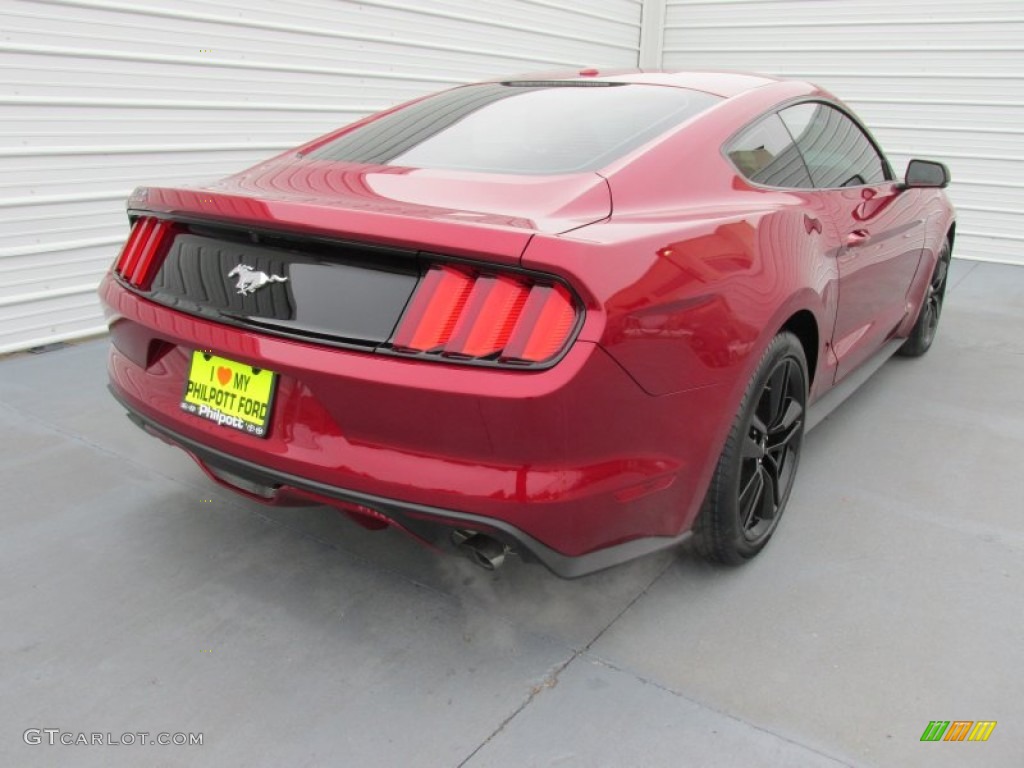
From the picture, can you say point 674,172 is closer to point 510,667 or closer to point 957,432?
point 510,667

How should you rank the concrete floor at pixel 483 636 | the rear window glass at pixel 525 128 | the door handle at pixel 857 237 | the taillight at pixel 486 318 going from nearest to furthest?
the taillight at pixel 486 318, the concrete floor at pixel 483 636, the rear window glass at pixel 525 128, the door handle at pixel 857 237

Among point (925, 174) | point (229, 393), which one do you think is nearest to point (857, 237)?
point (925, 174)

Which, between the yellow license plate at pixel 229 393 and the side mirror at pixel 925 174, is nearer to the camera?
the yellow license plate at pixel 229 393

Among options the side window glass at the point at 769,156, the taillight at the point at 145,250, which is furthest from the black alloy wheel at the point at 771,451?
the taillight at the point at 145,250

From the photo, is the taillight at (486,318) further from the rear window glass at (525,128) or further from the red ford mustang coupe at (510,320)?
the rear window glass at (525,128)

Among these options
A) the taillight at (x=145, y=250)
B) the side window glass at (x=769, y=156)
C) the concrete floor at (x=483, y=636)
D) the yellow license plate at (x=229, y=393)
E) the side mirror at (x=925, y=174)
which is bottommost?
the concrete floor at (x=483, y=636)

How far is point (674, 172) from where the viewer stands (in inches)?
85.7

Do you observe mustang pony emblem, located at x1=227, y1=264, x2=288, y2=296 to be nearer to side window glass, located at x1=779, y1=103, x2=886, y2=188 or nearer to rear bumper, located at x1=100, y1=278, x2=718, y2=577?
rear bumper, located at x1=100, y1=278, x2=718, y2=577

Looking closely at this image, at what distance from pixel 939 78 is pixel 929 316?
4.80 metres

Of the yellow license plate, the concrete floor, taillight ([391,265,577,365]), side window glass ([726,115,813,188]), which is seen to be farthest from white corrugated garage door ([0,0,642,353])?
side window glass ([726,115,813,188])

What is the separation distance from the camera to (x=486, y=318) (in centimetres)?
169

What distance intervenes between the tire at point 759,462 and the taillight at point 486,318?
784 mm

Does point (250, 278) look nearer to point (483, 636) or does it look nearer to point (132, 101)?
point (483, 636)

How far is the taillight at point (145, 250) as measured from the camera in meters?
2.24
